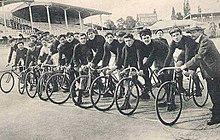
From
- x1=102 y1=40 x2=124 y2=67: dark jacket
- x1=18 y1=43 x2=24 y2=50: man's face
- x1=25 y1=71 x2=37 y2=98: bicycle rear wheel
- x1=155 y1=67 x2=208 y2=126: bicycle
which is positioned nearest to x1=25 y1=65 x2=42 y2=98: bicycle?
x1=25 y1=71 x2=37 y2=98: bicycle rear wheel

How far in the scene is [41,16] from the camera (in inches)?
76.4

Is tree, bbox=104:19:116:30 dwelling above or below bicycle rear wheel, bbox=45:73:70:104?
above

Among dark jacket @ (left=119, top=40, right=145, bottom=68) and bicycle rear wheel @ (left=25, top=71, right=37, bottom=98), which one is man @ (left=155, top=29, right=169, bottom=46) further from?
bicycle rear wheel @ (left=25, top=71, right=37, bottom=98)

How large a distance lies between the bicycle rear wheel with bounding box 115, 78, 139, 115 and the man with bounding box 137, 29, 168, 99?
1.9 inches

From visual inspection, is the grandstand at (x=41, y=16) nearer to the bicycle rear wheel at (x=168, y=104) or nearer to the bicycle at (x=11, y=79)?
the bicycle at (x=11, y=79)

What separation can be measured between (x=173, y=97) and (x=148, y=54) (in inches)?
8.9

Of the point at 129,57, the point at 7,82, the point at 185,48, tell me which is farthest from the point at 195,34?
the point at 7,82

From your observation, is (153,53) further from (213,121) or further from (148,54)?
(213,121)

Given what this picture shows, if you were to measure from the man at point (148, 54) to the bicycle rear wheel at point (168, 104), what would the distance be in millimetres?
79

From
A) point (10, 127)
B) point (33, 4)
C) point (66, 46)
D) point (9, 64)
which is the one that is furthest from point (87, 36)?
point (10, 127)

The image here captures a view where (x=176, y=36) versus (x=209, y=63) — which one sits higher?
(x=176, y=36)

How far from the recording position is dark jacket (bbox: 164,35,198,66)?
1816 millimetres

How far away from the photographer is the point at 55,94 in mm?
2143

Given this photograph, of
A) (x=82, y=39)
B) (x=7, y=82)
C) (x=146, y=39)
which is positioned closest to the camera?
(x=146, y=39)
